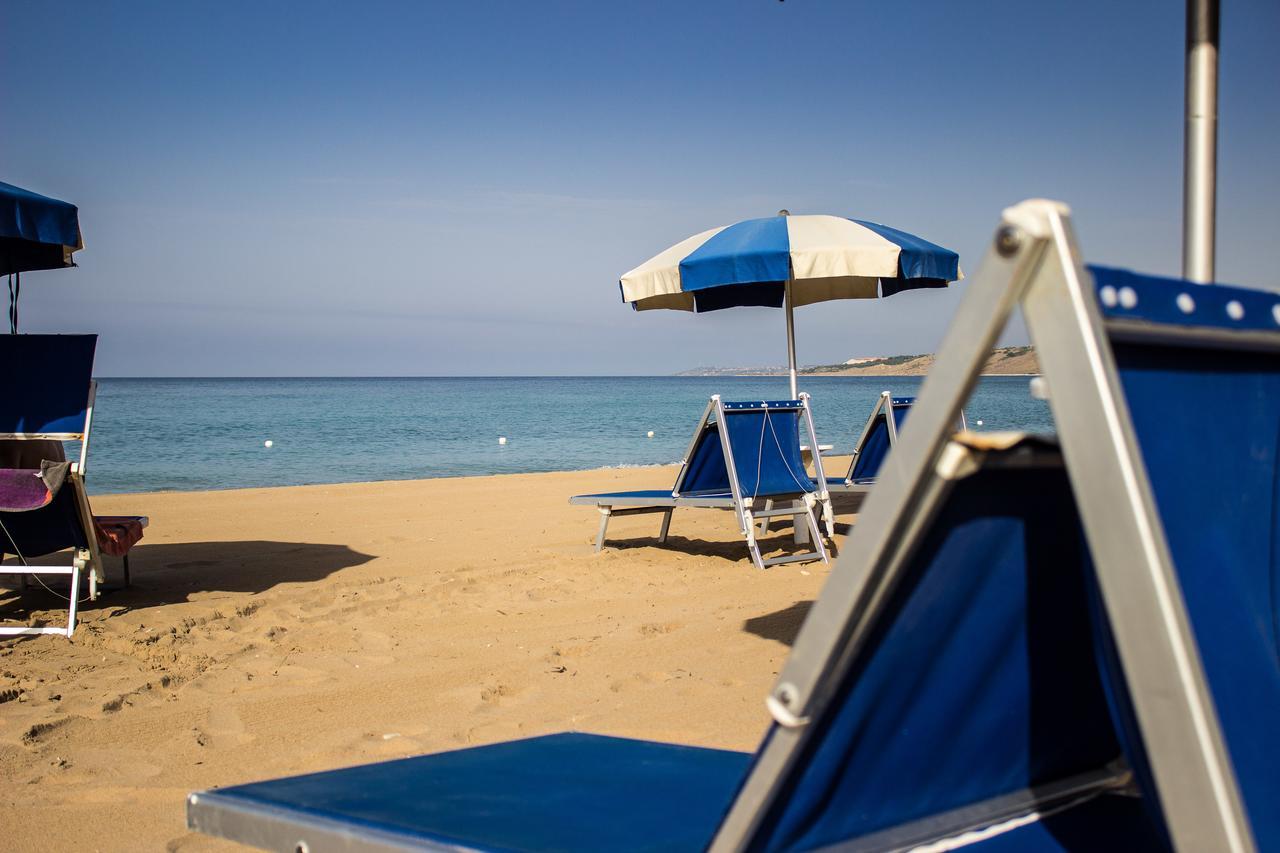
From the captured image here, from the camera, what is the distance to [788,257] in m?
6.45

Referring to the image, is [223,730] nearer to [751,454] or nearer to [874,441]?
[751,454]

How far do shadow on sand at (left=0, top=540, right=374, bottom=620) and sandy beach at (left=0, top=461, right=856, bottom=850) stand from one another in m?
0.03

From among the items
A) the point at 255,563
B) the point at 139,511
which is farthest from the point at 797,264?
the point at 139,511

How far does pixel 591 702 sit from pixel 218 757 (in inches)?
46.5

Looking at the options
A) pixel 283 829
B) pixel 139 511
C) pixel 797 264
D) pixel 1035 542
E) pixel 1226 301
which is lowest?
pixel 139 511

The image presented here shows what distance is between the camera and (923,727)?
1.13 metres

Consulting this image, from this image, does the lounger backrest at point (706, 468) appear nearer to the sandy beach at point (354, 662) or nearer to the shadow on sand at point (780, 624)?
the sandy beach at point (354, 662)

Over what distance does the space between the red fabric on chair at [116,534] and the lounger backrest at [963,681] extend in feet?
15.7

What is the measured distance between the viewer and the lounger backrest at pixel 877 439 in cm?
693

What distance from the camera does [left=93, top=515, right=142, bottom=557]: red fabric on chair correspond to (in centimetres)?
514

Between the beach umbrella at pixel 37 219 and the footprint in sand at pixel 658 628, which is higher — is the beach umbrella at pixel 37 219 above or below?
above

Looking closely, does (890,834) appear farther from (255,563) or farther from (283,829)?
(255,563)

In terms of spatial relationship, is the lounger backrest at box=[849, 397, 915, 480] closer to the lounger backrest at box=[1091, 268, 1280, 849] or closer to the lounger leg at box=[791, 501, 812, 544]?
the lounger leg at box=[791, 501, 812, 544]

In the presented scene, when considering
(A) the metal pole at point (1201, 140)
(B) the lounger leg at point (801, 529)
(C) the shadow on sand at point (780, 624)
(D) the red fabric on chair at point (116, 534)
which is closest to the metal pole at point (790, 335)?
(B) the lounger leg at point (801, 529)
